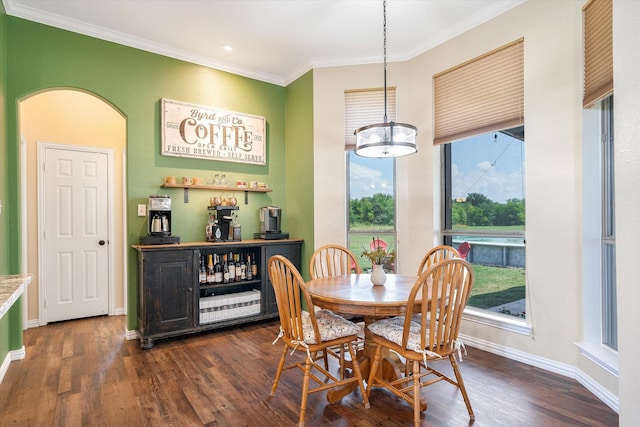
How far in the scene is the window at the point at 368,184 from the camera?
3.97 meters

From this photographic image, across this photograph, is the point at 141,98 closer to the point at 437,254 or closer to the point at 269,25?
the point at 269,25

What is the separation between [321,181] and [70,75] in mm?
2727

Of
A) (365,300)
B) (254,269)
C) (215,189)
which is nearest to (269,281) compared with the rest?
(254,269)

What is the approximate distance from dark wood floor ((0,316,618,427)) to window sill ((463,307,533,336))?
0.90 ft

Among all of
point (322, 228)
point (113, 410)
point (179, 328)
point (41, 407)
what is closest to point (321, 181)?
point (322, 228)

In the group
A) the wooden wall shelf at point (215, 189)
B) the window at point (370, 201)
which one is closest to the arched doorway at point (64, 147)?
the wooden wall shelf at point (215, 189)

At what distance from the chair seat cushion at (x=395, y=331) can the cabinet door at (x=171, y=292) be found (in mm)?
2030

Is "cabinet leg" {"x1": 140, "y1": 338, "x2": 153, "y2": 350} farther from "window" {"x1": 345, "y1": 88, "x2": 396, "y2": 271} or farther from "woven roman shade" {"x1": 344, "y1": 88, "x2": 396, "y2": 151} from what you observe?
"woven roman shade" {"x1": 344, "y1": 88, "x2": 396, "y2": 151}

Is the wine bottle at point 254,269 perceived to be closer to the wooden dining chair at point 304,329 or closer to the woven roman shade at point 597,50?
the wooden dining chair at point 304,329

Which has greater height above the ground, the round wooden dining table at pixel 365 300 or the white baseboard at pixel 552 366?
the round wooden dining table at pixel 365 300

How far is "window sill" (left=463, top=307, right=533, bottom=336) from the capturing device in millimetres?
2856

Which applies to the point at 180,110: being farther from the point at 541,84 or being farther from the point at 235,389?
the point at 541,84

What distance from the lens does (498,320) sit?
3.03m

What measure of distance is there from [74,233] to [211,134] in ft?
6.89
